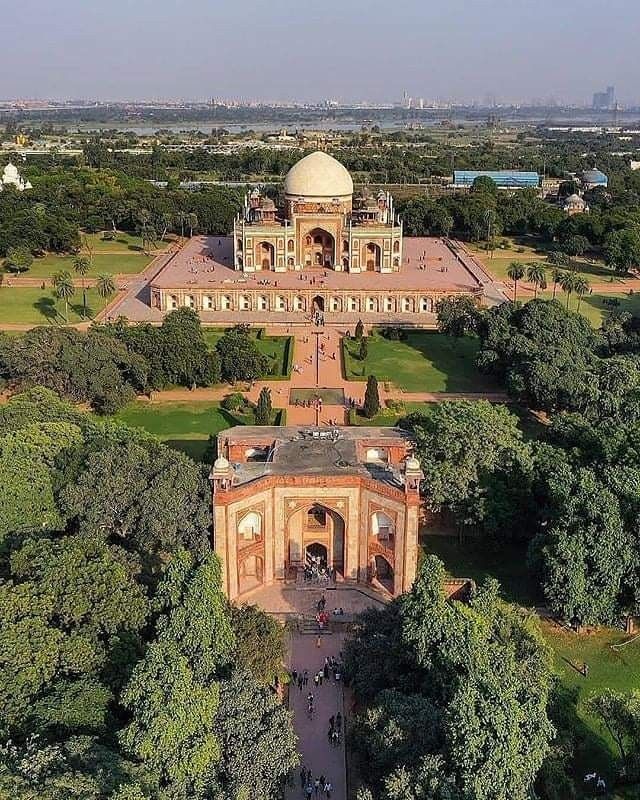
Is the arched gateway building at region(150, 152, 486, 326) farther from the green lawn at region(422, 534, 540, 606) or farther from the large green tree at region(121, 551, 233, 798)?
the large green tree at region(121, 551, 233, 798)

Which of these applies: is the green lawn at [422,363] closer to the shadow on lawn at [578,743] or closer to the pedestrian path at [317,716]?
the pedestrian path at [317,716]

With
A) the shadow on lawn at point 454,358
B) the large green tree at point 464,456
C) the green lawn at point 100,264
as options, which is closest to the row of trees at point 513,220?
the green lawn at point 100,264

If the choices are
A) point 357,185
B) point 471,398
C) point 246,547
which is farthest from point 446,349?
point 357,185

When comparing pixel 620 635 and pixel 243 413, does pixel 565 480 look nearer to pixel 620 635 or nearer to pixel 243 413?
pixel 620 635

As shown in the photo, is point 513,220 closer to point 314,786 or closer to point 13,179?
point 13,179

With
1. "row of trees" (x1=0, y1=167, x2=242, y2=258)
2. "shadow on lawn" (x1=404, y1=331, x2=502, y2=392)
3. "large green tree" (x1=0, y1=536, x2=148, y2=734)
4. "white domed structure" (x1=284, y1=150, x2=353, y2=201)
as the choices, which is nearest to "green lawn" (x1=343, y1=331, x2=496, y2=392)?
"shadow on lawn" (x1=404, y1=331, x2=502, y2=392)

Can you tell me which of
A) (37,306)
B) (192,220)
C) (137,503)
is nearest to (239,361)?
(137,503)

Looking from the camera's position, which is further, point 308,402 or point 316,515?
point 308,402
